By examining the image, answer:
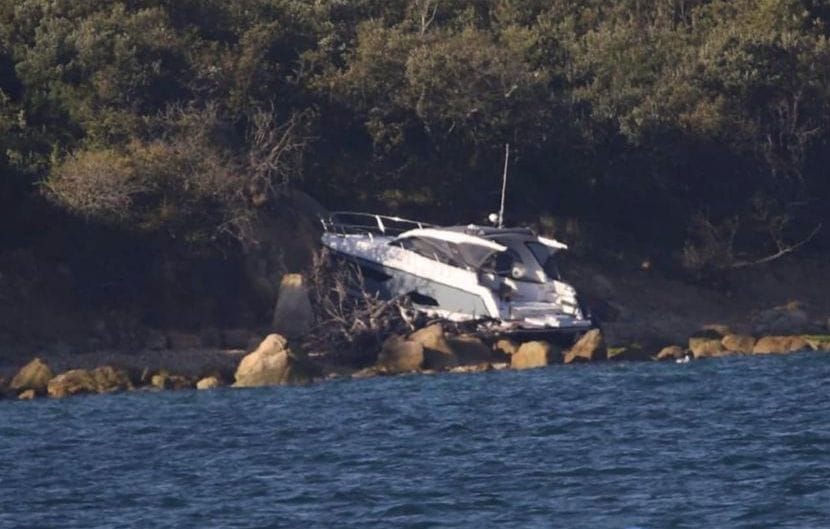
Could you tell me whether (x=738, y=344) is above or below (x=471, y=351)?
below

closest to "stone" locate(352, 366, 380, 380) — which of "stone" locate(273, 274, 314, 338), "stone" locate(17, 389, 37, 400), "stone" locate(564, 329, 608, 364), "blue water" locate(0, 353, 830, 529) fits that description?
"blue water" locate(0, 353, 830, 529)

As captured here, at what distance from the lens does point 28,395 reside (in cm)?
3017

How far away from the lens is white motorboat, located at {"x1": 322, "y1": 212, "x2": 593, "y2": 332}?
33781 millimetres

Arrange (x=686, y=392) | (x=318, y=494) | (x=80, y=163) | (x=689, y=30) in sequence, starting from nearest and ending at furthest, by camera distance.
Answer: (x=318, y=494) < (x=686, y=392) < (x=80, y=163) < (x=689, y=30)

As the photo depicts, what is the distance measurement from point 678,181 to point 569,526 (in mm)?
25268

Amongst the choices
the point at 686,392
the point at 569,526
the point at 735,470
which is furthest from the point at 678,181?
the point at 569,526

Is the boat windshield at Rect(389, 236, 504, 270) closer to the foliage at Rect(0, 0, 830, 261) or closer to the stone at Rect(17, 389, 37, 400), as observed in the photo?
the foliage at Rect(0, 0, 830, 261)

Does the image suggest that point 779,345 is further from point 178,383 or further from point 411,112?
point 178,383

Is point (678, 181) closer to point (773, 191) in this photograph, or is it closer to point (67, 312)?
point (773, 191)

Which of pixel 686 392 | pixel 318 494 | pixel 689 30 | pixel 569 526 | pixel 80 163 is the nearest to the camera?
pixel 569 526

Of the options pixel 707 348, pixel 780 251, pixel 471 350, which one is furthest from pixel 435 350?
pixel 780 251

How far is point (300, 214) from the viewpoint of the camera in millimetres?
38469

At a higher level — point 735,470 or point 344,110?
point 344,110

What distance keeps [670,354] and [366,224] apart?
24.9ft
